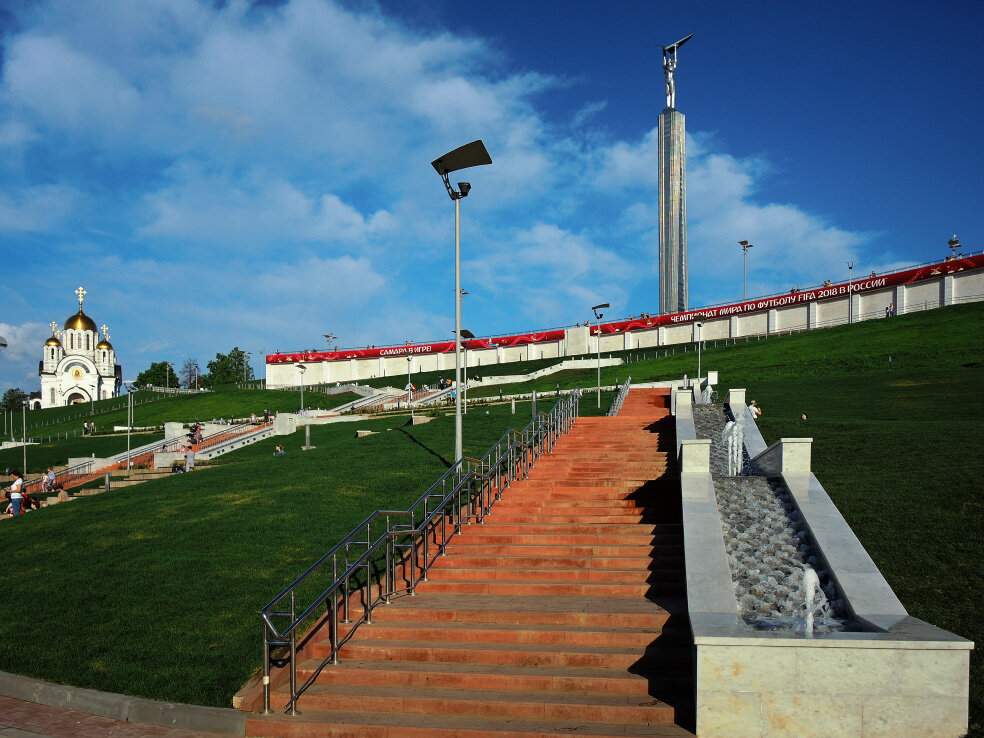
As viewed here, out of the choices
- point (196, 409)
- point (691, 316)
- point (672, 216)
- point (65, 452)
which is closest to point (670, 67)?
point (672, 216)

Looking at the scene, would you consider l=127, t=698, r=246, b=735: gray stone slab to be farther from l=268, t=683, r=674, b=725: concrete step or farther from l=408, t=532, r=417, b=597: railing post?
l=408, t=532, r=417, b=597: railing post

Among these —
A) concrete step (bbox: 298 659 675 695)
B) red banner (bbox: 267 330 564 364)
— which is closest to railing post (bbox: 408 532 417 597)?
concrete step (bbox: 298 659 675 695)

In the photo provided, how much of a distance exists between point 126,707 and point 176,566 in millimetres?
3910

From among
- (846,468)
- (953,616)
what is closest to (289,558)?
(953,616)

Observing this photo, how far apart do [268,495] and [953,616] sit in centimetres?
1236

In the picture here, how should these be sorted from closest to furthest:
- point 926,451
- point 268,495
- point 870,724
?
1. point 870,724
2. point 926,451
3. point 268,495

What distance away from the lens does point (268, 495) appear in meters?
15.7

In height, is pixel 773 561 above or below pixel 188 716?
above

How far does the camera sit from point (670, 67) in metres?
121

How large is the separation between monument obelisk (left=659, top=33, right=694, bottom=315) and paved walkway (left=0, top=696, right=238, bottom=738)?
11008cm

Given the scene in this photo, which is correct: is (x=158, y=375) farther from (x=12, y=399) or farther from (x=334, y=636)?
(x=334, y=636)

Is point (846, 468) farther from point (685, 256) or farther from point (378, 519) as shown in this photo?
point (685, 256)

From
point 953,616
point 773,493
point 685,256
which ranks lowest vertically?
point 953,616

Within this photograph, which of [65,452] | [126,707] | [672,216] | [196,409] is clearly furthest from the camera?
[672,216]
